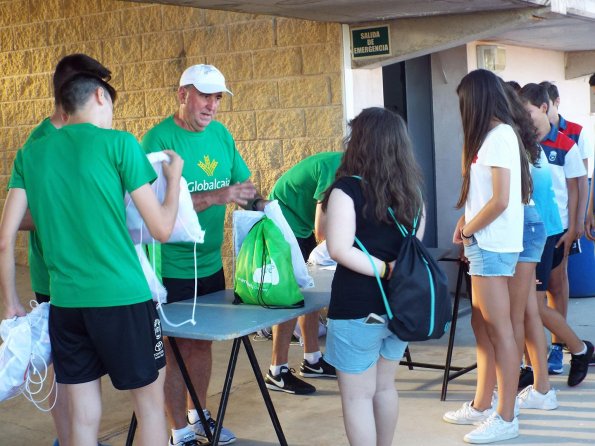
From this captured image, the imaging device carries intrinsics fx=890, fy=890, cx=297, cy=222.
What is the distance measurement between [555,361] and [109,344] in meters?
3.26

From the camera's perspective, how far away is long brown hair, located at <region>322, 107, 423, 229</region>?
3.41 metres

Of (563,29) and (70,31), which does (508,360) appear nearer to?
(563,29)

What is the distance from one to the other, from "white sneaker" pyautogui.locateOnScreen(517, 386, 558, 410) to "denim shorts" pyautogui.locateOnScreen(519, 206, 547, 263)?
2.81ft

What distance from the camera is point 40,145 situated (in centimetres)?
323

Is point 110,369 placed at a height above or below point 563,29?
below

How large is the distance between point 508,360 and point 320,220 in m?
1.25

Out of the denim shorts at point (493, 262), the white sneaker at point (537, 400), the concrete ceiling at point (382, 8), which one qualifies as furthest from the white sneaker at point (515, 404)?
the concrete ceiling at point (382, 8)

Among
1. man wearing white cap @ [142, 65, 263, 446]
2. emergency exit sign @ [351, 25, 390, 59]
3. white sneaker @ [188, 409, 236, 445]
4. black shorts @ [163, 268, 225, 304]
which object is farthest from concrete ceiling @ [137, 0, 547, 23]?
white sneaker @ [188, 409, 236, 445]

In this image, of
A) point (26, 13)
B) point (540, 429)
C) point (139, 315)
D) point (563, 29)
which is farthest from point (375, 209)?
point (26, 13)

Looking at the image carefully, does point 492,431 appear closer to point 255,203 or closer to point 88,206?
point 255,203

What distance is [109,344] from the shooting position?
3.21m

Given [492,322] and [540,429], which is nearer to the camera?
[492,322]

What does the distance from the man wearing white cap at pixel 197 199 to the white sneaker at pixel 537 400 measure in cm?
162

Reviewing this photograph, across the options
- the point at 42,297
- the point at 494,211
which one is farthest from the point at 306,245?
the point at 42,297
